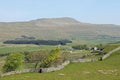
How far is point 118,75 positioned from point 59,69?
15.9 m

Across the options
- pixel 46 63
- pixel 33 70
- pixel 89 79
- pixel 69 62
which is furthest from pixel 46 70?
pixel 46 63

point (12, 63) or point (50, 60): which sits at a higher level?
point (50, 60)

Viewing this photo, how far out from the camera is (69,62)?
81375 mm

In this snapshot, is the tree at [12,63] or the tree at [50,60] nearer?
the tree at [50,60]

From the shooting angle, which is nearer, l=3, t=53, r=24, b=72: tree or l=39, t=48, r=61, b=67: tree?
l=39, t=48, r=61, b=67: tree

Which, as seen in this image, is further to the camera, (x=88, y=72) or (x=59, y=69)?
(x=59, y=69)

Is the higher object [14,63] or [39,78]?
[39,78]

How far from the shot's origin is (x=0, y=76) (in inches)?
2266

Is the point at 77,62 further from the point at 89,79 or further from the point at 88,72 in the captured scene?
the point at 89,79

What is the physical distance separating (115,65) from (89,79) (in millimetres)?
21917

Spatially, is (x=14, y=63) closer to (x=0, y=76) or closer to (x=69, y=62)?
(x=69, y=62)

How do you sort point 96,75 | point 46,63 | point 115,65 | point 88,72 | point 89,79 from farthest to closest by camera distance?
point 46,63 → point 115,65 → point 88,72 → point 96,75 → point 89,79

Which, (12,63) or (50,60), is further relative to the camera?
(12,63)

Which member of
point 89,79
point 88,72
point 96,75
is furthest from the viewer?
point 88,72
